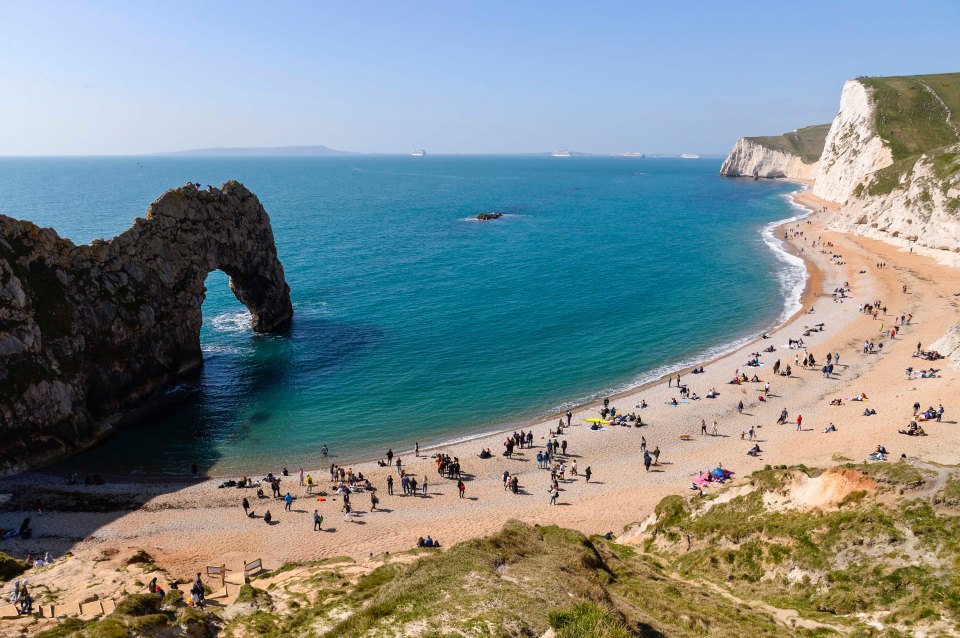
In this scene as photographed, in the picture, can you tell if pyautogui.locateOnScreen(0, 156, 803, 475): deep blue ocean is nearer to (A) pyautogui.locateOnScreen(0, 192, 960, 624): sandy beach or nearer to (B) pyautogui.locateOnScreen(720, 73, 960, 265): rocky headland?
(A) pyautogui.locateOnScreen(0, 192, 960, 624): sandy beach

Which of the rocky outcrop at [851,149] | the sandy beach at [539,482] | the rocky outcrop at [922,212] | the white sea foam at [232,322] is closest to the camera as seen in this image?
the sandy beach at [539,482]

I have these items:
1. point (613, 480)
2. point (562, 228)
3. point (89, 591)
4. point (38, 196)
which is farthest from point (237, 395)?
point (38, 196)

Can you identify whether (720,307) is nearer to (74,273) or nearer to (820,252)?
(820,252)

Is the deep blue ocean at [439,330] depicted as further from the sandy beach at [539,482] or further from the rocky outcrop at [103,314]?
the sandy beach at [539,482]

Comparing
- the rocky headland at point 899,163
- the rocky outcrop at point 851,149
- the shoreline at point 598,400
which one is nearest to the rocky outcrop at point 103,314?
the shoreline at point 598,400

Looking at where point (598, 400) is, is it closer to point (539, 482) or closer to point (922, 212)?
point (539, 482)

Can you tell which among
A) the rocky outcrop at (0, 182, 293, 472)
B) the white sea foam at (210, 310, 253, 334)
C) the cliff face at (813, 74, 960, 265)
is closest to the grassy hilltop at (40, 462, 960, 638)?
the rocky outcrop at (0, 182, 293, 472)

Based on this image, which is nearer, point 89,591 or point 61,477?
point 89,591
